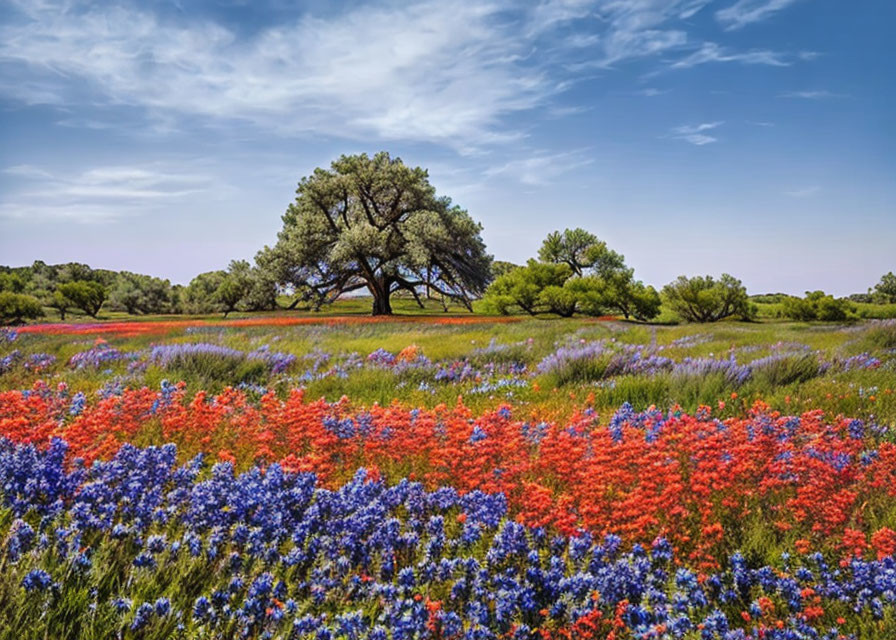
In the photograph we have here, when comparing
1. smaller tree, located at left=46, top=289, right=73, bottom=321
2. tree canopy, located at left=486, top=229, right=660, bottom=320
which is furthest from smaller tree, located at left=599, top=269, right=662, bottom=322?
smaller tree, located at left=46, top=289, right=73, bottom=321

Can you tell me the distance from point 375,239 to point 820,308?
1273 inches

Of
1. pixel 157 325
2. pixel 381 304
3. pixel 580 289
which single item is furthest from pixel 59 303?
pixel 580 289

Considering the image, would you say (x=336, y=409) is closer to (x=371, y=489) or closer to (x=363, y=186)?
(x=371, y=489)

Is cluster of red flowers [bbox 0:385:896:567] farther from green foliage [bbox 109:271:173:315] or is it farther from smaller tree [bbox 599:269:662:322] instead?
green foliage [bbox 109:271:173:315]

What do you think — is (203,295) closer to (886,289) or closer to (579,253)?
(579,253)

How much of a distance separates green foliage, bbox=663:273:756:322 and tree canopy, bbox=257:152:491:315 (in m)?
18.9

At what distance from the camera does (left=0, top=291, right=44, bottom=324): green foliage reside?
124 feet

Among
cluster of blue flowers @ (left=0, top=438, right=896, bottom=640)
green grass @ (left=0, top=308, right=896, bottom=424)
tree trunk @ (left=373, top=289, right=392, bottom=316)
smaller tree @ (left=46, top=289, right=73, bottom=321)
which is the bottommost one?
cluster of blue flowers @ (left=0, top=438, right=896, bottom=640)

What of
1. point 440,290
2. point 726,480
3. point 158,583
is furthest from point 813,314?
point 158,583

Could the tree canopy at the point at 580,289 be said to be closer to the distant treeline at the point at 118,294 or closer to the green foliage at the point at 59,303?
the distant treeline at the point at 118,294

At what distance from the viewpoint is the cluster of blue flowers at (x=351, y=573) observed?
77.9 inches

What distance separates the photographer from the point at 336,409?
14.4ft

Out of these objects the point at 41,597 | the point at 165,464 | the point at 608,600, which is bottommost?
the point at 608,600

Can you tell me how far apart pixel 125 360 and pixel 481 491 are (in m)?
7.73
